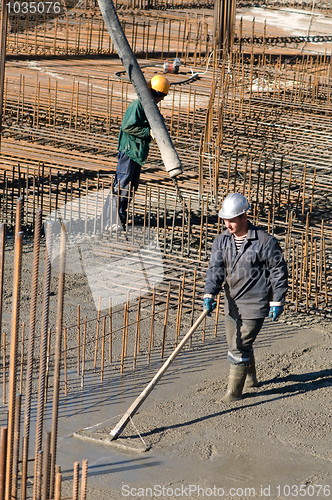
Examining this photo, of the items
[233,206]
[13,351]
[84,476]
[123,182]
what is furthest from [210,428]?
[123,182]

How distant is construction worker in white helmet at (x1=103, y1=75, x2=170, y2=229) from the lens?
8633mm

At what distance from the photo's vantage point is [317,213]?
31.1 ft

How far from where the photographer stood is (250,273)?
5.56 metres

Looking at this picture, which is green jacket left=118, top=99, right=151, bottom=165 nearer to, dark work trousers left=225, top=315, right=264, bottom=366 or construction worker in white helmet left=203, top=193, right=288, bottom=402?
construction worker in white helmet left=203, top=193, right=288, bottom=402

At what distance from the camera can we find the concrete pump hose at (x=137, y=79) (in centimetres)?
680

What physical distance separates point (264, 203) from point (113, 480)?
5.31 metres

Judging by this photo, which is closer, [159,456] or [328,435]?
[159,456]

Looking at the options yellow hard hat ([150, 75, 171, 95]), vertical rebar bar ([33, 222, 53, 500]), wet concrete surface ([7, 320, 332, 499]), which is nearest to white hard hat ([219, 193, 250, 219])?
wet concrete surface ([7, 320, 332, 499])

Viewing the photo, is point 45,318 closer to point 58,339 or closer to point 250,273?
point 58,339

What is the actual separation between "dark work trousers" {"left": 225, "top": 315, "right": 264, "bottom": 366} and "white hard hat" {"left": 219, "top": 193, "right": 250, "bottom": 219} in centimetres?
83

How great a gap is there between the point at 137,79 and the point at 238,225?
2.17 meters

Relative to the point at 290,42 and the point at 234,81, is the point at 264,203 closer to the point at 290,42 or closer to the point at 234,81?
the point at 234,81

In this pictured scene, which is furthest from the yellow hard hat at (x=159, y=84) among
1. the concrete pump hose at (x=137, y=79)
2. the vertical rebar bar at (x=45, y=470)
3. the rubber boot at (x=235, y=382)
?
the vertical rebar bar at (x=45, y=470)

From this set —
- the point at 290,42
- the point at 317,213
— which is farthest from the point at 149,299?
the point at 290,42
